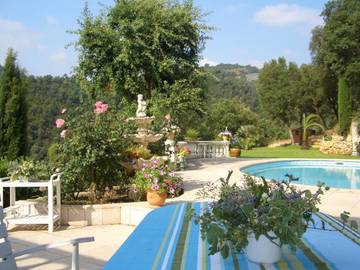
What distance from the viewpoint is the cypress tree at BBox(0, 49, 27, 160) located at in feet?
36.2

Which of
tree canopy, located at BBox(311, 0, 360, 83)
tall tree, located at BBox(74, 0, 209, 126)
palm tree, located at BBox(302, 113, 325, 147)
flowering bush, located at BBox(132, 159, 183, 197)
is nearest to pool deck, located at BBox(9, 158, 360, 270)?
flowering bush, located at BBox(132, 159, 183, 197)

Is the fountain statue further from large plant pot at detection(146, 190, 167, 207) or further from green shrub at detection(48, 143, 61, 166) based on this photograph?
large plant pot at detection(146, 190, 167, 207)

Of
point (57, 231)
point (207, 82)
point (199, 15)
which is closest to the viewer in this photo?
point (57, 231)

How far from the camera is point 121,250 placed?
2.47m

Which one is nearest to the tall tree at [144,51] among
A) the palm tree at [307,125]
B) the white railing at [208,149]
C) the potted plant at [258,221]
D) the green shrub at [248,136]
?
the white railing at [208,149]

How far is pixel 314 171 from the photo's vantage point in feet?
53.8

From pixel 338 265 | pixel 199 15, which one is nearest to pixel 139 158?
pixel 338 265

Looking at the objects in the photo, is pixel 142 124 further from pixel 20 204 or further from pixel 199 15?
pixel 199 15

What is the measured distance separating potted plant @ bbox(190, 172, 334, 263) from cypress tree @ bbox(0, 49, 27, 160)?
32.8ft

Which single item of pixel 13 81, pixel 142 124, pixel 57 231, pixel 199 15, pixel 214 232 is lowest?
pixel 57 231

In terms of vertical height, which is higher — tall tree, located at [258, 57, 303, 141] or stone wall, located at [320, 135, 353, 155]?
tall tree, located at [258, 57, 303, 141]

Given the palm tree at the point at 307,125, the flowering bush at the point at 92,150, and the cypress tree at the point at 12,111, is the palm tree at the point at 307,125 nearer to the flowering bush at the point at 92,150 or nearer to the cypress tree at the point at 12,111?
the cypress tree at the point at 12,111

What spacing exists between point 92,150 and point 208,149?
40.3 feet

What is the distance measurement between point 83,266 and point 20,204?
9.33 feet
